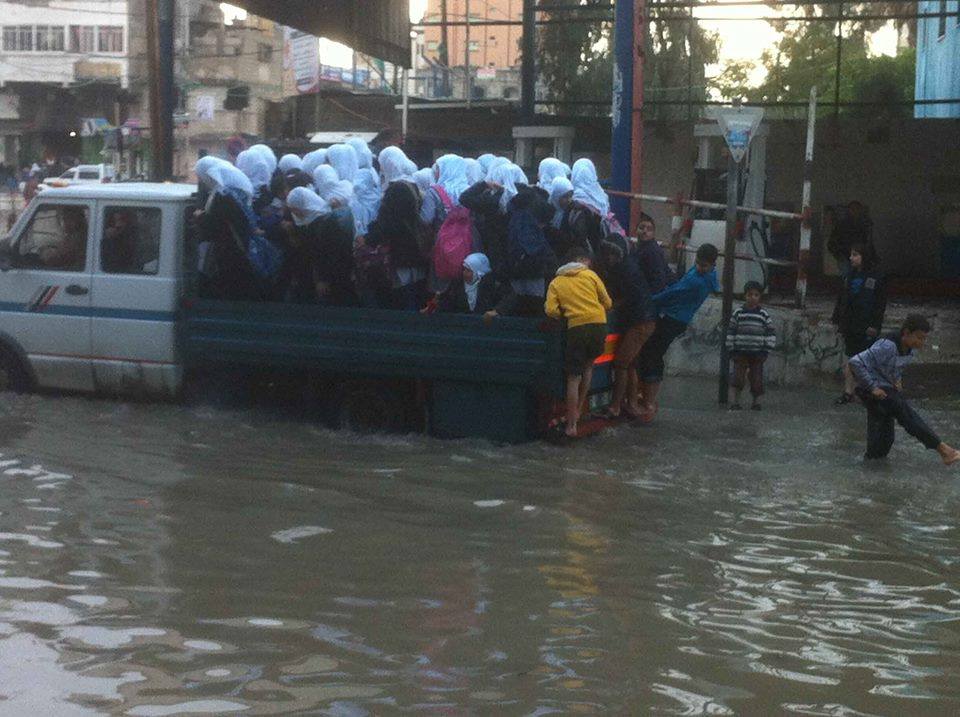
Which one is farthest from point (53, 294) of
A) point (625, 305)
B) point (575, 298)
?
point (625, 305)

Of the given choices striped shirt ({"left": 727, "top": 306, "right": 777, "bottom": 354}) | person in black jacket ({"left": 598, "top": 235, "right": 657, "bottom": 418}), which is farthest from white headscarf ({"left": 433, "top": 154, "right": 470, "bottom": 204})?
striped shirt ({"left": 727, "top": 306, "right": 777, "bottom": 354})

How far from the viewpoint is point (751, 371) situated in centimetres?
1291

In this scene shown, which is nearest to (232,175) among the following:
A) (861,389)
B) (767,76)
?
(861,389)

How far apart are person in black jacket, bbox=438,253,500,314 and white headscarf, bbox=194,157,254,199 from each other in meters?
1.75

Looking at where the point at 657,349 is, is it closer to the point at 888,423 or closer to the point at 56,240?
the point at 888,423

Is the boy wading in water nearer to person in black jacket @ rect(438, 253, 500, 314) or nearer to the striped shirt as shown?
the striped shirt

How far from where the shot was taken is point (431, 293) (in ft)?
35.4

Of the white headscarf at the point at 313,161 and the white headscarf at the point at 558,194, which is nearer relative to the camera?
the white headscarf at the point at 558,194

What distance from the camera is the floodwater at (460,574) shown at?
530cm

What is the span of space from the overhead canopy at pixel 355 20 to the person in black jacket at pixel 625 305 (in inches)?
529

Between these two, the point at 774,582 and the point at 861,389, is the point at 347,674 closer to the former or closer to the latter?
the point at 774,582

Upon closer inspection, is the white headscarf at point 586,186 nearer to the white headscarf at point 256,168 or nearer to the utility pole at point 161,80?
the white headscarf at point 256,168

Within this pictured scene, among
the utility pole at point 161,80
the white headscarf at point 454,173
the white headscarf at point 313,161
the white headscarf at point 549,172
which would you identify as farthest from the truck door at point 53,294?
the utility pole at point 161,80

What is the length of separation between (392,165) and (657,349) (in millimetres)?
2646
